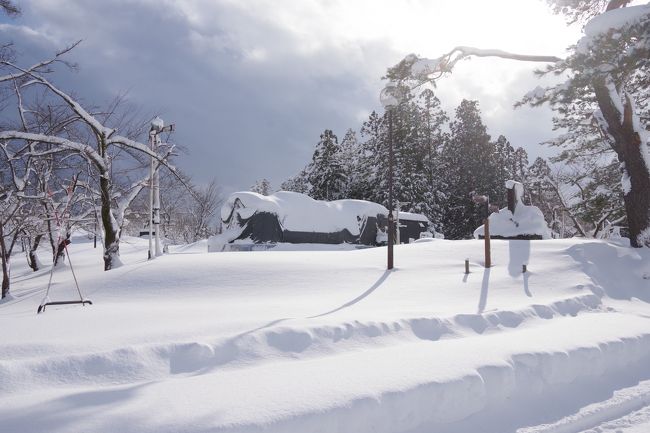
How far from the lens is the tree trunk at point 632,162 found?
10962 mm

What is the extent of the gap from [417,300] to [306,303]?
6.41 ft

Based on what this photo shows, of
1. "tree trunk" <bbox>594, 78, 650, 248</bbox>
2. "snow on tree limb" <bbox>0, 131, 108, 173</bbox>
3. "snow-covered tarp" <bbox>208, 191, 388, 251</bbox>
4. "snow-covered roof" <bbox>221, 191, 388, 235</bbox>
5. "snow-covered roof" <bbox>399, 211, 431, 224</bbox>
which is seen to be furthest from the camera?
"snow-covered roof" <bbox>399, 211, 431, 224</bbox>

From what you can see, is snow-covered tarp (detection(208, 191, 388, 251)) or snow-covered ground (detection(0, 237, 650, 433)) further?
snow-covered tarp (detection(208, 191, 388, 251))

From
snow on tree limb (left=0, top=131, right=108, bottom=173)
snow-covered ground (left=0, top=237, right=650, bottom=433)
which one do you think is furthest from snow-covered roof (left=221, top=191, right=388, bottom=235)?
snow-covered ground (left=0, top=237, right=650, bottom=433)

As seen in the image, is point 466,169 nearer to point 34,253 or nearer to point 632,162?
point 632,162

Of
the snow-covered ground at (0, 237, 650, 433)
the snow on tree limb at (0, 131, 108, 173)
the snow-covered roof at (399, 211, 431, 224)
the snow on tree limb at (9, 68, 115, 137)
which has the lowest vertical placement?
the snow-covered ground at (0, 237, 650, 433)

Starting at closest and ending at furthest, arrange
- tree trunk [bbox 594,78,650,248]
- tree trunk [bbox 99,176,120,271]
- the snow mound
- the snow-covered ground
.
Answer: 1. the snow-covered ground
2. tree trunk [bbox 594,78,650,248]
3. tree trunk [bbox 99,176,120,271]
4. the snow mound

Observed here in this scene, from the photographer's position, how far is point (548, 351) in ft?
14.6

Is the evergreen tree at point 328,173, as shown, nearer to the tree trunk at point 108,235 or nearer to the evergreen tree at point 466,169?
the evergreen tree at point 466,169

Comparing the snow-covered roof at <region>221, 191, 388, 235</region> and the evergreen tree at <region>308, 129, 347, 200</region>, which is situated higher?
the evergreen tree at <region>308, 129, 347, 200</region>

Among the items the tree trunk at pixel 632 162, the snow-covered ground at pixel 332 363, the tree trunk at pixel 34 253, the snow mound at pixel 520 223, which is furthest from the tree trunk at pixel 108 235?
the snow mound at pixel 520 223

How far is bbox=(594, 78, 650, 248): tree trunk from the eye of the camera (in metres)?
11.0

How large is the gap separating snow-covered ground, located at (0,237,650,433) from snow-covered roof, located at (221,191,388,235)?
1339 cm

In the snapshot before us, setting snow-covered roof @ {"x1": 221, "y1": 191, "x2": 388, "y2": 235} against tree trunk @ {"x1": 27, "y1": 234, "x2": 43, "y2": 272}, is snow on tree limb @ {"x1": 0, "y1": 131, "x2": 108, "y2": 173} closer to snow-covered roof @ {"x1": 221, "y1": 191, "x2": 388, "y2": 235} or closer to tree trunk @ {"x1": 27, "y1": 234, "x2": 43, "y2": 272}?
snow-covered roof @ {"x1": 221, "y1": 191, "x2": 388, "y2": 235}
